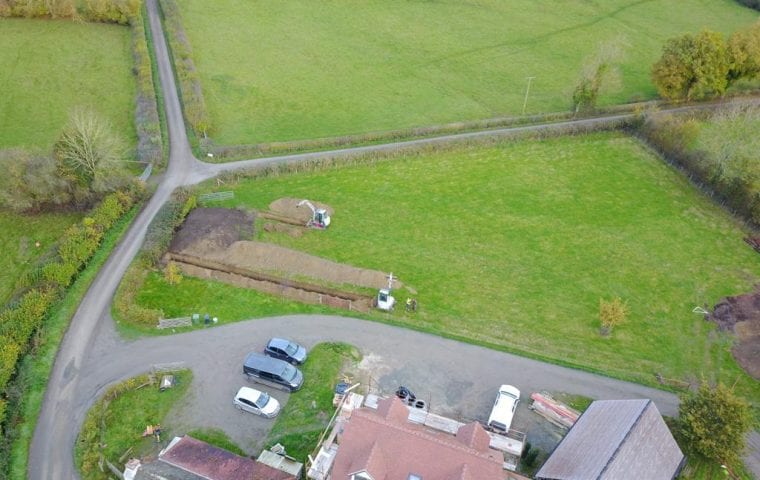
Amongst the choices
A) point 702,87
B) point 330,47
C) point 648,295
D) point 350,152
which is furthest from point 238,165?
point 702,87

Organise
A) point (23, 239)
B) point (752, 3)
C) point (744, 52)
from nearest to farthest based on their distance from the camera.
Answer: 1. point (23, 239)
2. point (744, 52)
3. point (752, 3)

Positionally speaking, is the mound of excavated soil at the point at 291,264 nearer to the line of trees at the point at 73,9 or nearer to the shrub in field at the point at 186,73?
the shrub in field at the point at 186,73

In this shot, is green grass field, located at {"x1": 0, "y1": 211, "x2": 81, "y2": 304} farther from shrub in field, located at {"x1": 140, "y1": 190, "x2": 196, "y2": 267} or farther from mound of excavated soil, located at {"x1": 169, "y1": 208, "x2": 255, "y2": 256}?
mound of excavated soil, located at {"x1": 169, "y1": 208, "x2": 255, "y2": 256}

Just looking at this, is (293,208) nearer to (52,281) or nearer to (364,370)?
(364,370)


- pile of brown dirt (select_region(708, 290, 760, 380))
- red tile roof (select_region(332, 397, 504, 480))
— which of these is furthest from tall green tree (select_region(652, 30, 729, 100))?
red tile roof (select_region(332, 397, 504, 480))

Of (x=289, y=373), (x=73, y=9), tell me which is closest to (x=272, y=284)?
(x=289, y=373)

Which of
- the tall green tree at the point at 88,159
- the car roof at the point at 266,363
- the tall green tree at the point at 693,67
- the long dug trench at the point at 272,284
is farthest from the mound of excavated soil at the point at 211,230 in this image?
the tall green tree at the point at 693,67
